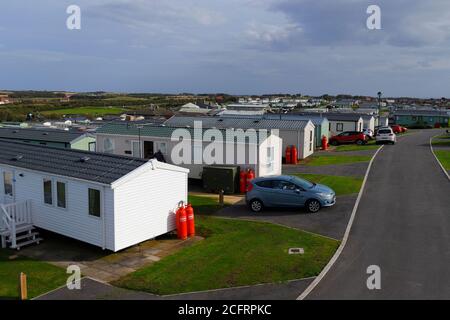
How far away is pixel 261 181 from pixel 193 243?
524 cm

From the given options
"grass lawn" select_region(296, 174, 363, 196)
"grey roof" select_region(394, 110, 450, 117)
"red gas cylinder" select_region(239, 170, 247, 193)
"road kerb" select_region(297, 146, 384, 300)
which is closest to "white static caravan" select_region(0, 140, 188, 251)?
"road kerb" select_region(297, 146, 384, 300)

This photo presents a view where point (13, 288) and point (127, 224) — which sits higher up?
point (127, 224)

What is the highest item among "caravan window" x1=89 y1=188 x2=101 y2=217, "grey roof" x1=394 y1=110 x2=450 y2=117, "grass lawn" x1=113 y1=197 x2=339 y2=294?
"grey roof" x1=394 y1=110 x2=450 y2=117

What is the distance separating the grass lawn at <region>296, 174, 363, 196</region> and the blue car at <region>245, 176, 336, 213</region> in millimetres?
3184

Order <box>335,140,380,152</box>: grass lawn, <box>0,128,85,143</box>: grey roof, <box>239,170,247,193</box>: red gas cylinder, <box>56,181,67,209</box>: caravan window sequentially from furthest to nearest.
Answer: <box>335,140,380,152</box>: grass lawn, <box>0,128,85,143</box>: grey roof, <box>239,170,247,193</box>: red gas cylinder, <box>56,181,67,209</box>: caravan window

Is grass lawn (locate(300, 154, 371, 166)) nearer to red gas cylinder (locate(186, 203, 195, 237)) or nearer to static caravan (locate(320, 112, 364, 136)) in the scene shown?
static caravan (locate(320, 112, 364, 136))

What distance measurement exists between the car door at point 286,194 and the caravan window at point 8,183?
10.3 m

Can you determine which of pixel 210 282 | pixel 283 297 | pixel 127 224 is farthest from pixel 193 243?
pixel 283 297

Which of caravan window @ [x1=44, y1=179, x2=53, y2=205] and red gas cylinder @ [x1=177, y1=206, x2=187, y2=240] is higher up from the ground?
caravan window @ [x1=44, y1=179, x2=53, y2=205]

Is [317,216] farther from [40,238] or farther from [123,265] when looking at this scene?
A: [40,238]

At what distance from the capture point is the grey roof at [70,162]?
1383 centimetres

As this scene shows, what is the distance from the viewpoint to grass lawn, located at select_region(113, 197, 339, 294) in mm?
11172

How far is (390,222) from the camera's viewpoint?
Answer: 16.0m
